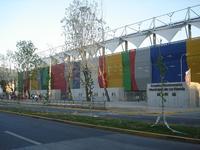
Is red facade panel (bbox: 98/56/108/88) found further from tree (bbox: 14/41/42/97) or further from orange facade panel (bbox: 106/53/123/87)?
tree (bbox: 14/41/42/97)

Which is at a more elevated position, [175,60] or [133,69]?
[175,60]

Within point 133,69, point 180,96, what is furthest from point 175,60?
point 180,96

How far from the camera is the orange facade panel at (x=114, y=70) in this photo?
72.6m

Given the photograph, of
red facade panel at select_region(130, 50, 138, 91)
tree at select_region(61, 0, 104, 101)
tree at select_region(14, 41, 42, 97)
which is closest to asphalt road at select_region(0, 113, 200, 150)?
tree at select_region(61, 0, 104, 101)

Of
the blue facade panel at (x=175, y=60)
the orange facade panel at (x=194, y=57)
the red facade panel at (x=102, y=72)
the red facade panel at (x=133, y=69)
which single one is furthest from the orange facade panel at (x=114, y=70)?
the orange facade panel at (x=194, y=57)

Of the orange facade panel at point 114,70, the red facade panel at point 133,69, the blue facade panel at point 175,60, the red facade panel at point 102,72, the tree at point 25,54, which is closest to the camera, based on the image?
the tree at point 25,54

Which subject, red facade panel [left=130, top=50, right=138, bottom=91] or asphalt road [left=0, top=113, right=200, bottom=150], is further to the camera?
red facade panel [left=130, top=50, right=138, bottom=91]

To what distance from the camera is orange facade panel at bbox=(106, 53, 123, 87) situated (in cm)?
7256

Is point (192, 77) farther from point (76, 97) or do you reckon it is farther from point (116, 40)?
point (76, 97)

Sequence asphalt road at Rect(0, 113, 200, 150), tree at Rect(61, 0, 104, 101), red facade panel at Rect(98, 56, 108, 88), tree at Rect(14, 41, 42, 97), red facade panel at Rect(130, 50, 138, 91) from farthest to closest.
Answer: red facade panel at Rect(98, 56, 108, 88) < red facade panel at Rect(130, 50, 138, 91) < tree at Rect(14, 41, 42, 97) < tree at Rect(61, 0, 104, 101) < asphalt road at Rect(0, 113, 200, 150)

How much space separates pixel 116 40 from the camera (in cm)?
7512

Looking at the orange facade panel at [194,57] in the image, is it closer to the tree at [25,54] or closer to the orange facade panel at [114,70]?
the orange facade panel at [114,70]

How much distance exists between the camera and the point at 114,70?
74.1 meters

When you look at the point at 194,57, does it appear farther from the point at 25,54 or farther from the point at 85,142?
the point at 85,142
